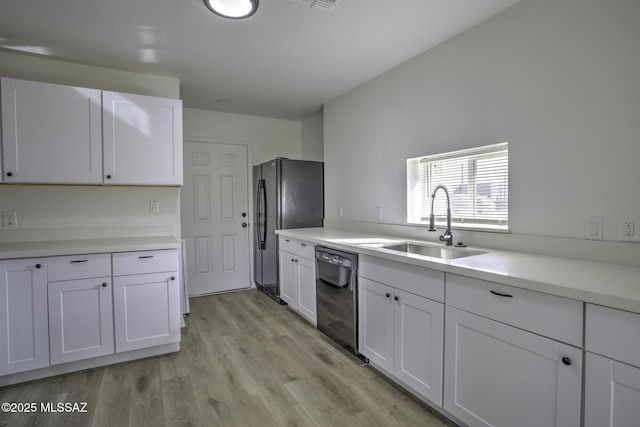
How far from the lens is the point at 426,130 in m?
2.54

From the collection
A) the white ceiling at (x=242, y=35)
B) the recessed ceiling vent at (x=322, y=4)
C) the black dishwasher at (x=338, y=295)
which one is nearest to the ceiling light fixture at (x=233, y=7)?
the white ceiling at (x=242, y=35)

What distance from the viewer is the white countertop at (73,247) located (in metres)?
2.13

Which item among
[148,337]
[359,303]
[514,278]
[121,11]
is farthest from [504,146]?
[148,337]

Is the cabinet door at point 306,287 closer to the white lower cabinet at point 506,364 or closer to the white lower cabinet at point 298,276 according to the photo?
the white lower cabinet at point 298,276

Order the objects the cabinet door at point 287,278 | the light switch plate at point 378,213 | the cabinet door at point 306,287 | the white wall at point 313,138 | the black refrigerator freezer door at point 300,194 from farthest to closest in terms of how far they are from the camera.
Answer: the white wall at point 313,138, the black refrigerator freezer door at point 300,194, the cabinet door at point 287,278, the light switch plate at point 378,213, the cabinet door at point 306,287

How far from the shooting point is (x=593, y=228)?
5.30ft

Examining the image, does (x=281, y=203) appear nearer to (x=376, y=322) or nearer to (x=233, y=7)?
(x=376, y=322)

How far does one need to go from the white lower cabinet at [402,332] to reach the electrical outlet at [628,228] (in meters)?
0.88

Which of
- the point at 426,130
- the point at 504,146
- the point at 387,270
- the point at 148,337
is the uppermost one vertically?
the point at 426,130

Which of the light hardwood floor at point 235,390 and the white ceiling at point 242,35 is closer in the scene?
the light hardwood floor at point 235,390

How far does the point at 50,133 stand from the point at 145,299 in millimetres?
1457

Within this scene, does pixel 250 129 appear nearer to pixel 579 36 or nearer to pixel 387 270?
pixel 387 270

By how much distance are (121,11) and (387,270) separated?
2346 millimetres

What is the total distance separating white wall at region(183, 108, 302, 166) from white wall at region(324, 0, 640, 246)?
2237 millimetres
